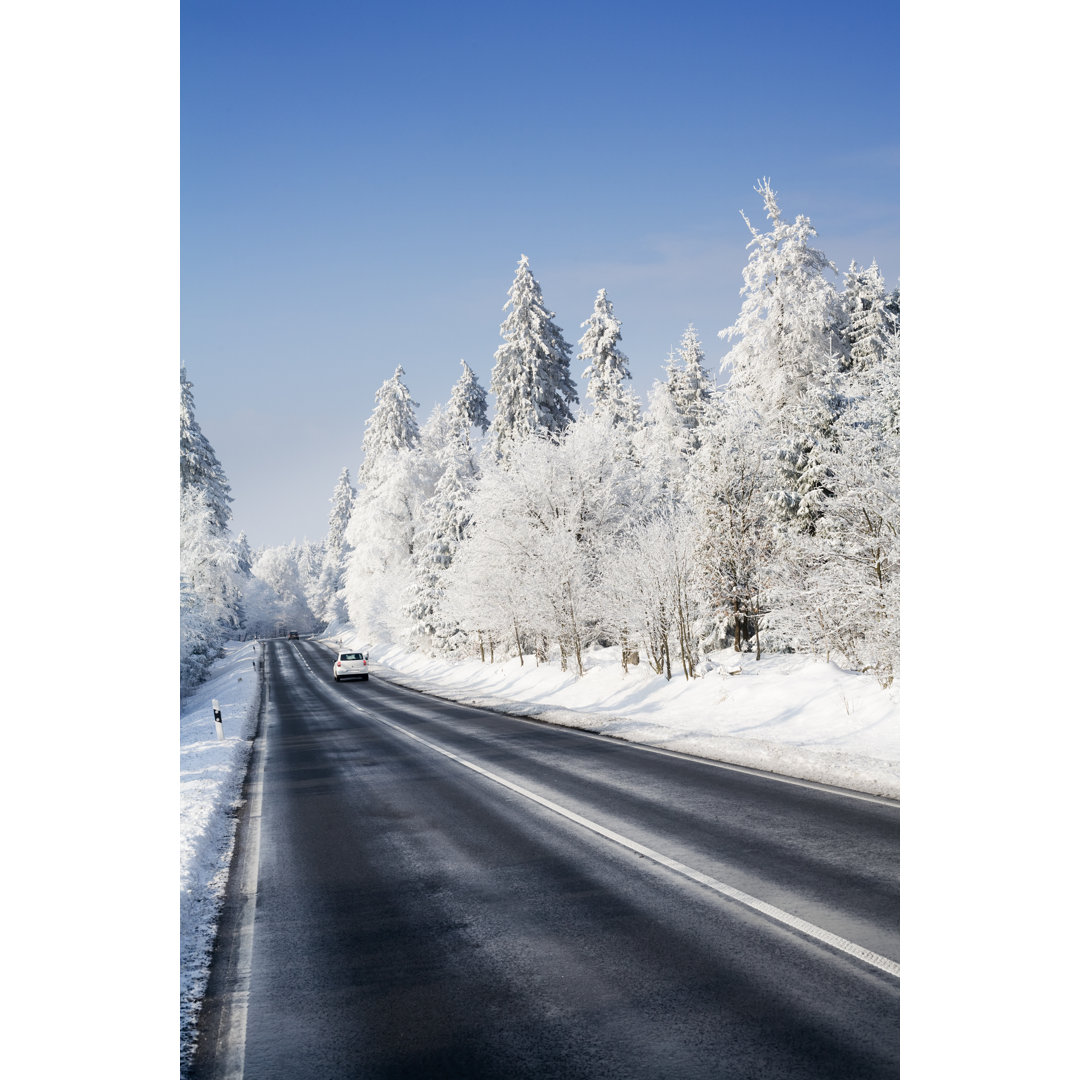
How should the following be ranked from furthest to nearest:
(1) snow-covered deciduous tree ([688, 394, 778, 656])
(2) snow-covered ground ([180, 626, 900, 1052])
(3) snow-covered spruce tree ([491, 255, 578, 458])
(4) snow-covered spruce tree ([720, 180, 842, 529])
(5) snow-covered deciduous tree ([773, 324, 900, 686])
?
(3) snow-covered spruce tree ([491, 255, 578, 458]), (4) snow-covered spruce tree ([720, 180, 842, 529]), (1) snow-covered deciduous tree ([688, 394, 778, 656]), (5) snow-covered deciduous tree ([773, 324, 900, 686]), (2) snow-covered ground ([180, 626, 900, 1052])

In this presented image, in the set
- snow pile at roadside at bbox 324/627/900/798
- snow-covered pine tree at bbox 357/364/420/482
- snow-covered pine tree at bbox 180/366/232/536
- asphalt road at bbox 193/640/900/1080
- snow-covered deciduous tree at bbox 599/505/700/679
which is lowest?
snow pile at roadside at bbox 324/627/900/798

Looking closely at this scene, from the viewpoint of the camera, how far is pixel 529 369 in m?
46.4

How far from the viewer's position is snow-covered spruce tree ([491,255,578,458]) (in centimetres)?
4631

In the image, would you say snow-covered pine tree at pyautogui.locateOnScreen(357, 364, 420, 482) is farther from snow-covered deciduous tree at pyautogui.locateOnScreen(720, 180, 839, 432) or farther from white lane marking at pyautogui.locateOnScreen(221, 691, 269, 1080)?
white lane marking at pyautogui.locateOnScreen(221, 691, 269, 1080)

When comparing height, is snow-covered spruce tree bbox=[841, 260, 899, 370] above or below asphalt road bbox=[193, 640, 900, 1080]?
above

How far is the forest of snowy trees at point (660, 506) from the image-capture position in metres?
18.5

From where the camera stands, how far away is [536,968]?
4.73 m

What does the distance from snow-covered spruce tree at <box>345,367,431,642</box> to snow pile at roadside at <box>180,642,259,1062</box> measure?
109ft

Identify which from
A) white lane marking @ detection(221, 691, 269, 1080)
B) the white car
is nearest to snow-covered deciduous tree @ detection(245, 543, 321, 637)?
the white car

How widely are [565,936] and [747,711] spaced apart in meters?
12.8

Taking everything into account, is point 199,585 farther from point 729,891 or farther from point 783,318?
point 729,891

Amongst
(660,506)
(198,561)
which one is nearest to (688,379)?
(660,506)

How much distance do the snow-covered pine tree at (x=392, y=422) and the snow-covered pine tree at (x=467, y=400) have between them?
3.50m
